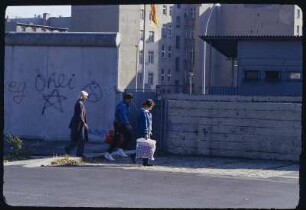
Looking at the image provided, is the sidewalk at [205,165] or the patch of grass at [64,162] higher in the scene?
the patch of grass at [64,162]

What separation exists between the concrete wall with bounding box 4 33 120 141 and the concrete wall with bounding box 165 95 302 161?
275 centimetres

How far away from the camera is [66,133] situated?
19.3 meters

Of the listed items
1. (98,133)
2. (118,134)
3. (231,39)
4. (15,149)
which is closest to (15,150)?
(15,149)

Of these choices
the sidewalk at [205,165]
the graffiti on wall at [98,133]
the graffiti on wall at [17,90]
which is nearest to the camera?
the sidewalk at [205,165]

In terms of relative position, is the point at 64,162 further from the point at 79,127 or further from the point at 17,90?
the point at 17,90

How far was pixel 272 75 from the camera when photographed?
2805 centimetres

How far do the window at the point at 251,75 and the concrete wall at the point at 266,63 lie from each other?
0.54 feet

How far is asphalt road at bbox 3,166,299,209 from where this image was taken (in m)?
8.67

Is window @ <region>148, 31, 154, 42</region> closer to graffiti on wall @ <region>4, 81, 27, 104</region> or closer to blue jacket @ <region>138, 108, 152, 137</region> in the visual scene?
graffiti on wall @ <region>4, 81, 27, 104</region>

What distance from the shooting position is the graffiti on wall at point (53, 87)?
1912cm

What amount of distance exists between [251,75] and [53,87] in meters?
11.7

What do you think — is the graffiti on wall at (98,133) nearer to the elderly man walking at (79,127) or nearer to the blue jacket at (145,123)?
the elderly man walking at (79,127)

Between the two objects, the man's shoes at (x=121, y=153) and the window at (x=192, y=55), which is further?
the window at (x=192, y=55)

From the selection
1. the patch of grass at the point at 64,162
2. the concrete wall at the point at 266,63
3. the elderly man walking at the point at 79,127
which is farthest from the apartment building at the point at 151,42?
the patch of grass at the point at 64,162
